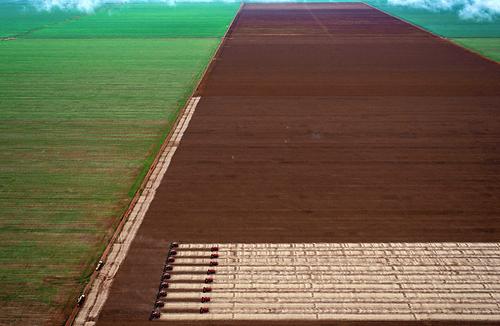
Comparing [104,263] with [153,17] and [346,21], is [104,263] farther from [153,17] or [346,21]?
[153,17]

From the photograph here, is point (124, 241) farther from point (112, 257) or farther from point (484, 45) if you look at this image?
point (484, 45)

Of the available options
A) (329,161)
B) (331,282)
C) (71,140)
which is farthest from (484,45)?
(71,140)

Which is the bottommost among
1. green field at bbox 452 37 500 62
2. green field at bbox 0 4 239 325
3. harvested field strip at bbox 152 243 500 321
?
harvested field strip at bbox 152 243 500 321

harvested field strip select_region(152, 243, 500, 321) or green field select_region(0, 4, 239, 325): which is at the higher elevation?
green field select_region(0, 4, 239, 325)

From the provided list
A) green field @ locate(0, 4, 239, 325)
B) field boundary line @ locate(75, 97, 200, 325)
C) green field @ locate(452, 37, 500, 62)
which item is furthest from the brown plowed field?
green field @ locate(452, 37, 500, 62)

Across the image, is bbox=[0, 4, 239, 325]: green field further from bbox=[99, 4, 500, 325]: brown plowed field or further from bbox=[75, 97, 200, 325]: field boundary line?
bbox=[99, 4, 500, 325]: brown plowed field

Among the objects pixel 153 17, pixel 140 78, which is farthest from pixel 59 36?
pixel 140 78
